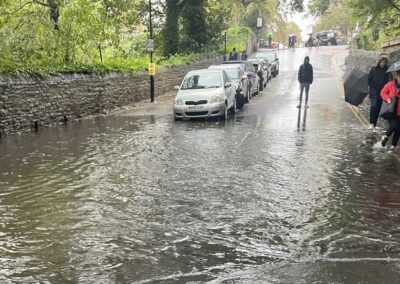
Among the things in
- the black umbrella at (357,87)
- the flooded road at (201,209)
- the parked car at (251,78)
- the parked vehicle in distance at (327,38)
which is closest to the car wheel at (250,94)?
the parked car at (251,78)

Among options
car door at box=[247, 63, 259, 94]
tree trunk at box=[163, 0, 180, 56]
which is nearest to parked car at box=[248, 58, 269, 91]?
car door at box=[247, 63, 259, 94]

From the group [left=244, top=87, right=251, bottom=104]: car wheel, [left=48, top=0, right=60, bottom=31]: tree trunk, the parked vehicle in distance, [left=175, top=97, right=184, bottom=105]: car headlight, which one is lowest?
[left=244, top=87, right=251, bottom=104]: car wheel

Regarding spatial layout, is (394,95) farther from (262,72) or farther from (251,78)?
(262,72)

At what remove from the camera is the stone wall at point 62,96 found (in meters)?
14.9

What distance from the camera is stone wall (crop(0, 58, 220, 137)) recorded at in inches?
588

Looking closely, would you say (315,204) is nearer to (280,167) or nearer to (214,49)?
(280,167)

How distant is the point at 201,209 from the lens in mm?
6750

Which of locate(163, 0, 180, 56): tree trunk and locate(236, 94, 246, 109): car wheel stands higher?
locate(163, 0, 180, 56): tree trunk

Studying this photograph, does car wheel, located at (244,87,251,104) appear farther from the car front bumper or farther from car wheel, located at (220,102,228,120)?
the car front bumper

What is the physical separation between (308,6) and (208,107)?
6329 cm

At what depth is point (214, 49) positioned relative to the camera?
4062cm

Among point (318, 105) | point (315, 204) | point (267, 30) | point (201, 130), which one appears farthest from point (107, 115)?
point (267, 30)

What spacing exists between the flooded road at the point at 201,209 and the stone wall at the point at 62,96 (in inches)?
83.2

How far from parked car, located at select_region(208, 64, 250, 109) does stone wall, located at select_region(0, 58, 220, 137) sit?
176 inches
